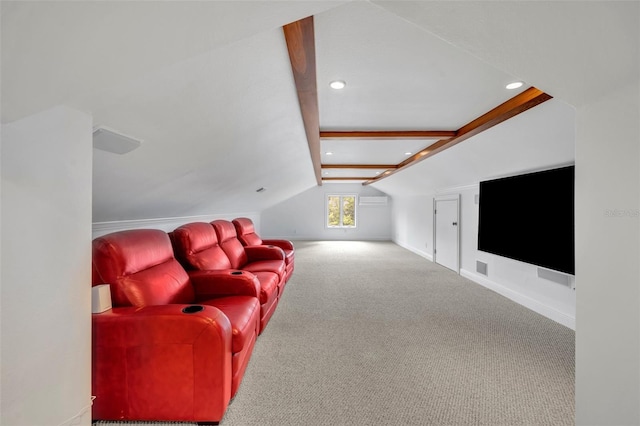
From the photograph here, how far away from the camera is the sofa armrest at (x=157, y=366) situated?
1432mm

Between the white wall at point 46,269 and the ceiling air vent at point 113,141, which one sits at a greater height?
the ceiling air vent at point 113,141

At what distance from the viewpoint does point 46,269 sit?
107 centimetres

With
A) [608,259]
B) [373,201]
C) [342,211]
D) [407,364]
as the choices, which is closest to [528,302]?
[407,364]

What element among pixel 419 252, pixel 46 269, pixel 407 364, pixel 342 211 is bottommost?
pixel 407 364

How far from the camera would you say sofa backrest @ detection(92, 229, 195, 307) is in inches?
63.5

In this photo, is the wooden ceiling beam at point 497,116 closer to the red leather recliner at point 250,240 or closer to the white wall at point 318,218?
the red leather recliner at point 250,240

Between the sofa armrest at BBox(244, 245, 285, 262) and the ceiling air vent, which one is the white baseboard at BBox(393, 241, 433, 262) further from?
the ceiling air vent

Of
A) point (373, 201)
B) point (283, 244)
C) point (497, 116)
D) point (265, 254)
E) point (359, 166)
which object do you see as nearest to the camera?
point (497, 116)

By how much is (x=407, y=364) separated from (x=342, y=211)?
795cm

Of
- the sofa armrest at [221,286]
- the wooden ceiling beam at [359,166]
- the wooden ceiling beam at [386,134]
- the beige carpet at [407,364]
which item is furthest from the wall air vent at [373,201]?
the sofa armrest at [221,286]

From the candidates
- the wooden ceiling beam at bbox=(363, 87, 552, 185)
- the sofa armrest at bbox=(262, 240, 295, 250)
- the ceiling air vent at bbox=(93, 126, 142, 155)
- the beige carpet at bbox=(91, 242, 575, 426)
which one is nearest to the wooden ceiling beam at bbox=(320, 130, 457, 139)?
the wooden ceiling beam at bbox=(363, 87, 552, 185)

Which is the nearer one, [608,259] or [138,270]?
[608,259]

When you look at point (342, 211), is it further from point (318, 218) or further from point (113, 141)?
point (113, 141)

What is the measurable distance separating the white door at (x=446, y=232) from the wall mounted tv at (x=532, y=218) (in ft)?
3.64
